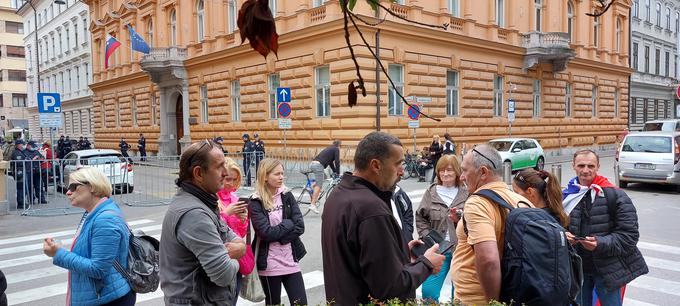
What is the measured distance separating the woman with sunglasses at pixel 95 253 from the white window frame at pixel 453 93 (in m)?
20.2

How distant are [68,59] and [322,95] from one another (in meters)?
36.8

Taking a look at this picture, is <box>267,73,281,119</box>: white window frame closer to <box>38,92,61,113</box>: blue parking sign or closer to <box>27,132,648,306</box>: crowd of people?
<box>38,92,61,113</box>: blue parking sign

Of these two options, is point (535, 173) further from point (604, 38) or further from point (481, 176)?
point (604, 38)

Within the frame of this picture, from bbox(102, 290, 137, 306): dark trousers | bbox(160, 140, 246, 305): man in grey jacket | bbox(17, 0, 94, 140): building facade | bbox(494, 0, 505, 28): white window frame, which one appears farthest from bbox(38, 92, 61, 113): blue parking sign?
bbox(17, 0, 94, 140): building facade

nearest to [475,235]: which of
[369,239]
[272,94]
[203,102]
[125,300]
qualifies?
[369,239]

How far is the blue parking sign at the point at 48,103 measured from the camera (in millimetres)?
13937

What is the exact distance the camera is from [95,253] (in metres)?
3.30

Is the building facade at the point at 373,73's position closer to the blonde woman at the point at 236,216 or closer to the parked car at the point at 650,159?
the parked car at the point at 650,159

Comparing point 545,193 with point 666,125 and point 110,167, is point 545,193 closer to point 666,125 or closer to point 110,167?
point 110,167

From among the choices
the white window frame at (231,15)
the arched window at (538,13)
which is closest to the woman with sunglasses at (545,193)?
the white window frame at (231,15)

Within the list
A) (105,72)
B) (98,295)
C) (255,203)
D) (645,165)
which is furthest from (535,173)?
(105,72)

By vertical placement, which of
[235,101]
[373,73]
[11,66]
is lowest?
[235,101]

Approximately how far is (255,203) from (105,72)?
128ft

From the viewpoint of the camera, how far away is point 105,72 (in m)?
38.8
